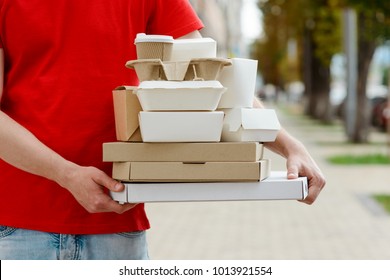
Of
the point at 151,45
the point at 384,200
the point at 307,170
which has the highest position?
the point at 151,45

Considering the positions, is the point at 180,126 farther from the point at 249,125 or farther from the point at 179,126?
the point at 249,125

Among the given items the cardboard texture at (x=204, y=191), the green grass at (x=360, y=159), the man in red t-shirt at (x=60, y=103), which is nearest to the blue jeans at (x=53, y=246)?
the man in red t-shirt at (x=60, y=103)

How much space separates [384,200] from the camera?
12484 millimetres

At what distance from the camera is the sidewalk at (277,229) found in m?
8.27

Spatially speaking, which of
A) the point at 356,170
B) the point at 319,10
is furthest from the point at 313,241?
the point at 319,10

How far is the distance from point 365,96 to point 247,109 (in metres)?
23.0

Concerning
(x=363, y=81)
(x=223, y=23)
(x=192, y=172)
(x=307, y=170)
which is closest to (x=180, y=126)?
(x=192, y=172)

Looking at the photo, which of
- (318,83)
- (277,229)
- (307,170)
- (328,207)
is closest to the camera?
(307,170)

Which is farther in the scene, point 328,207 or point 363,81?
point 363,81

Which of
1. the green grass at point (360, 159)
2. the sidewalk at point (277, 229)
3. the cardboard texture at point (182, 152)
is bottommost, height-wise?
the green grass at point (360, 159)

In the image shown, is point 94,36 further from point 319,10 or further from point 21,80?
point 319,10

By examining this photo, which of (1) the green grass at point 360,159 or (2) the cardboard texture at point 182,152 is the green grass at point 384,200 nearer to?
(1) the green grass at point 360,159

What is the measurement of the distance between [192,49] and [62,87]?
0.33 m

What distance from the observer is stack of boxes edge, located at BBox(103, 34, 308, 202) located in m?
2.14
